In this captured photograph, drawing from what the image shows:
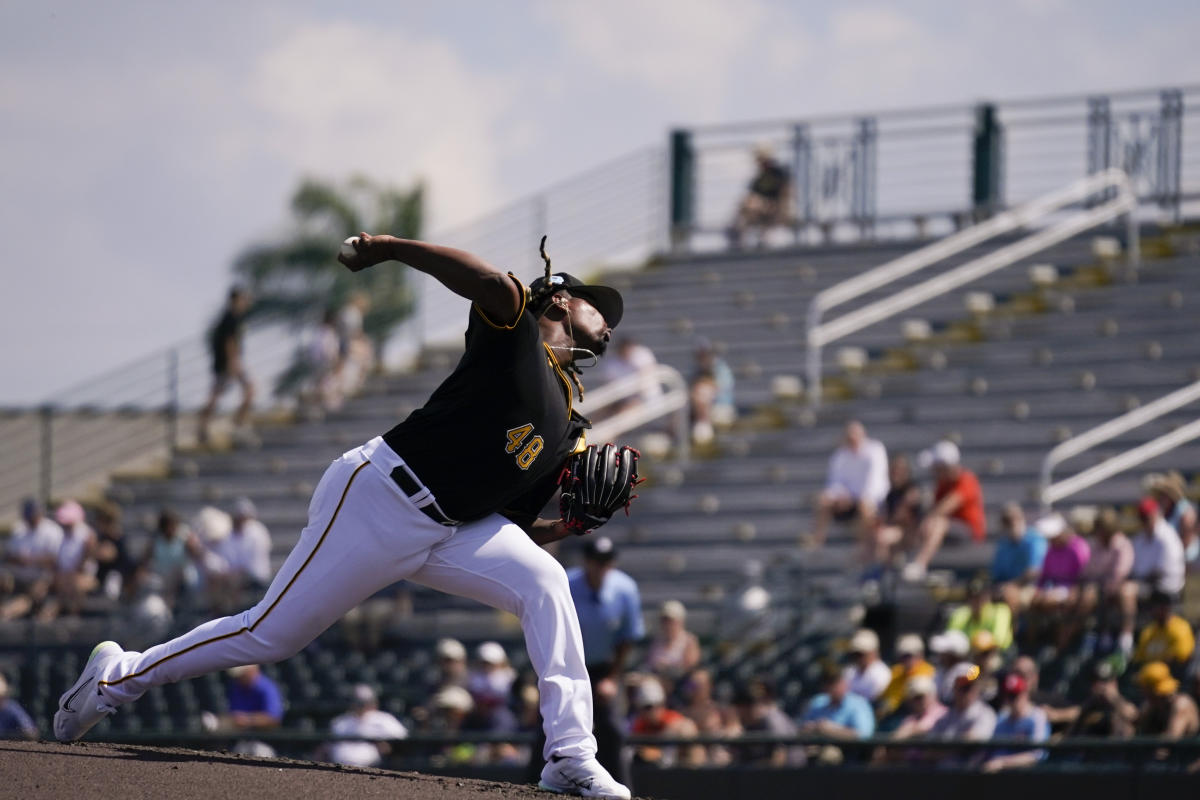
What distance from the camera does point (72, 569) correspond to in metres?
17.6

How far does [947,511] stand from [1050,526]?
97cm

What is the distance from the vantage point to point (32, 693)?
A: 1497cm

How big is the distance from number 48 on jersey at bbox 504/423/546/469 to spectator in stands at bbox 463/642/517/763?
240 inches

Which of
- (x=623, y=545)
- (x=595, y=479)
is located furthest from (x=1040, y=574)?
(x=595, y=479)

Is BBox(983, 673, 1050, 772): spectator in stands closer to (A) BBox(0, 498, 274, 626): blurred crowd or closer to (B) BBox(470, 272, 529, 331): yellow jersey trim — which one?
(B) BBox(470, 272, 529, 331): yellow jersey trim

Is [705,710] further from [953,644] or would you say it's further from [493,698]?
[953,644]

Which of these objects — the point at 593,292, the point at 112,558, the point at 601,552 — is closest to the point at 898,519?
the point at 601,552

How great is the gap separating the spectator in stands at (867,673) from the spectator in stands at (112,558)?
25.3 ft

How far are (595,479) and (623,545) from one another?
1031 centimetres

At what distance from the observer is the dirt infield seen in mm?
6012

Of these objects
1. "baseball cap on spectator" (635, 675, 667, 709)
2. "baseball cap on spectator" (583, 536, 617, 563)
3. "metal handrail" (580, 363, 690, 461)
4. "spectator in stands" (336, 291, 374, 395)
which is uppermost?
"spectator in stands" (336, 291, 374, 395)

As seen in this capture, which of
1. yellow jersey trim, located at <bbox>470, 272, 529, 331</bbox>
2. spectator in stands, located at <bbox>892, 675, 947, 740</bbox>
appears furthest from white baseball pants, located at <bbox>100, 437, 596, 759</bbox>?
spectator in stands, located at <bbox>892, 675, 947, 740</bbox>

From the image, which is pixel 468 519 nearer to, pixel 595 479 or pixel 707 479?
pixel 595 479

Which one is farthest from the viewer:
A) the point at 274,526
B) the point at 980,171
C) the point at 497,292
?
the point at 980,171
